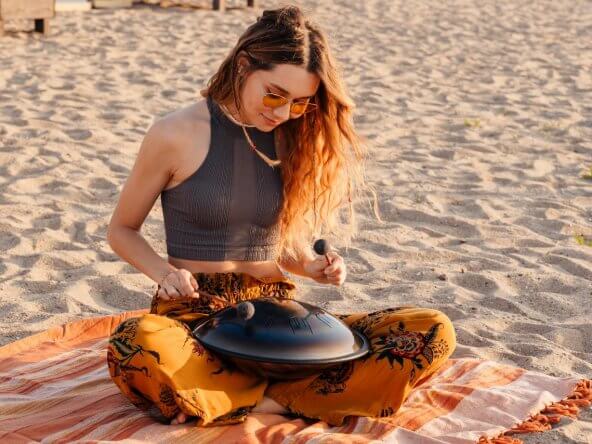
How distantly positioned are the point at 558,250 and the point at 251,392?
2228mm

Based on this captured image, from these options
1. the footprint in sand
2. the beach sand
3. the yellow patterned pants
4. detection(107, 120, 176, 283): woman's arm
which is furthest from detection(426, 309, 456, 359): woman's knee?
the footprint in sand

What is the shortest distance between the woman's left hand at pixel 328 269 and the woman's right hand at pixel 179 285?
42cm

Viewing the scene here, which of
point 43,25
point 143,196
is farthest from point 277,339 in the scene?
point 43,25

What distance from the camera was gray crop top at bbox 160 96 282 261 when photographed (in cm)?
296

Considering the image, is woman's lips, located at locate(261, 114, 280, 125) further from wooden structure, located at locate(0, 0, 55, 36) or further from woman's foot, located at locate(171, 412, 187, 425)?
wooden structure, located at locate(0, 0, 55, 36)

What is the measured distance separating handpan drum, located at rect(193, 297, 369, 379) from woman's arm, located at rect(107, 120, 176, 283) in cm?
27

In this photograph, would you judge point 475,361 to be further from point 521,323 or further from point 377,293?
point 377,293

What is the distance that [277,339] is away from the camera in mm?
2660

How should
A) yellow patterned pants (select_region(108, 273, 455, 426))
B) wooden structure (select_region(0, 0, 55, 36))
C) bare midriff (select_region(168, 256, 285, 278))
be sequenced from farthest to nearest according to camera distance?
wooden structure (select_region(0, 0, 55, 36))
bare midriff (select_region(168, 256, 285, 278))
yellow patterned pants (select_region(108, 273, 455, 426))

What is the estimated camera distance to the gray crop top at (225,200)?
2.96 m

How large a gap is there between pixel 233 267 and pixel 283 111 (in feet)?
1.63

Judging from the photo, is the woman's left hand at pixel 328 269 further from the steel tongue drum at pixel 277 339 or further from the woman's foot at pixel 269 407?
the woman's foot at pixel 269 407

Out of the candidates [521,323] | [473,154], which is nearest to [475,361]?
[521,323]

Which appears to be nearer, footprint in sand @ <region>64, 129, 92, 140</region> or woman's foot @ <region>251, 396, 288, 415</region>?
woman's foot @ <region>251, 396, 288, 415</region>
